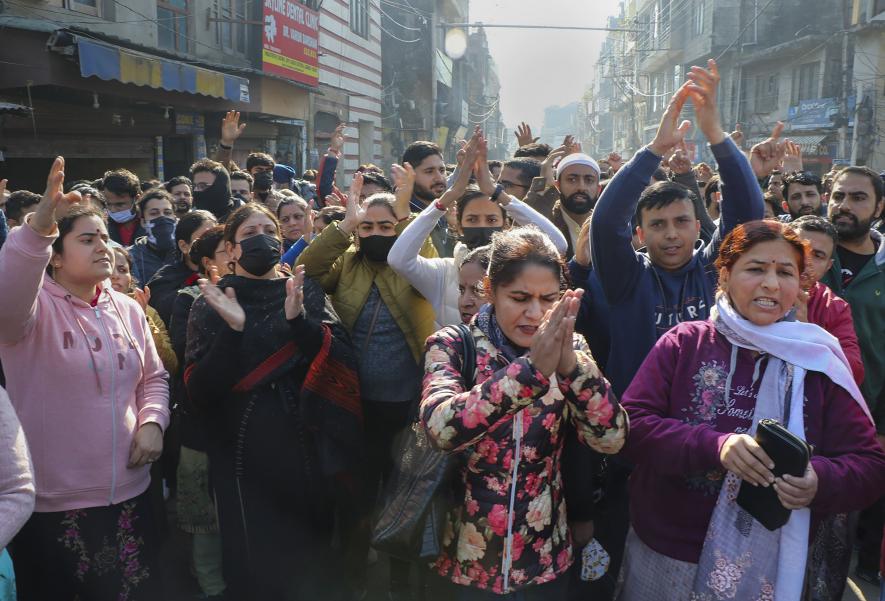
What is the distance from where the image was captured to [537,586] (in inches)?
94.6

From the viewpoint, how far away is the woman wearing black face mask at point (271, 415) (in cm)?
323

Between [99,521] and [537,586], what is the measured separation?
1769 mm

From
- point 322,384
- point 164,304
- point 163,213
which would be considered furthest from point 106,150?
point 322,384

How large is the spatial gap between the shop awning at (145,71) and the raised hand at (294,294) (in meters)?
5.97

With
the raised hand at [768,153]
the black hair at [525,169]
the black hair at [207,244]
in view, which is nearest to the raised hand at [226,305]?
the black hair at [207,244]

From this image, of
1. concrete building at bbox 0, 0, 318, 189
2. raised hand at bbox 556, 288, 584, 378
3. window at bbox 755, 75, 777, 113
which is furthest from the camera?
window at bbox 755, 75, 777, 113

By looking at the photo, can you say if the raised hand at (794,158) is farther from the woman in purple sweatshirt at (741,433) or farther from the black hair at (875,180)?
the woman in purple sweatshirt at (741,433)

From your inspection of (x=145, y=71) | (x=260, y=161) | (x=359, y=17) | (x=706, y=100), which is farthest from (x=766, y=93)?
(x=706, y=100)

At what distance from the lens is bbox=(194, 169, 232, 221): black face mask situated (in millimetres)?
5973

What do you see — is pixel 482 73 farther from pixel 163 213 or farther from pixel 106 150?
pixel 163 213

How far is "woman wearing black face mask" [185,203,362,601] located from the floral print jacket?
1.06 m

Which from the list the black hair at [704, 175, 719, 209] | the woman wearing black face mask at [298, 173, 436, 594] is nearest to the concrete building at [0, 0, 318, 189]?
the woman wearing black face mask at [298, 173, 436, 594]

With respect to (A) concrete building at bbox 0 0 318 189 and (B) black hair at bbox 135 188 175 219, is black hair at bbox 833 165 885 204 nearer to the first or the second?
(B) black hair at bbox 135 188 175 219

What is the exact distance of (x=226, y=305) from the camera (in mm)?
3029
